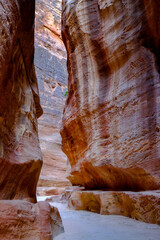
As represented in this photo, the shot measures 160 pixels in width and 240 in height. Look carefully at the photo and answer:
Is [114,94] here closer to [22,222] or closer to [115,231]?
[115,231]

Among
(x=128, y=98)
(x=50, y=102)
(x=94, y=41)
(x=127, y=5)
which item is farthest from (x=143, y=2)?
(x=50, y=102)

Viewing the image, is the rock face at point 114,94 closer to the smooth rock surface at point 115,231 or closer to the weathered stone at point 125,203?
the weathered stone at point 125,203

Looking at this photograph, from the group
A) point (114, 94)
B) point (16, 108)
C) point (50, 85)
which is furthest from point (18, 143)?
point (50, 85)

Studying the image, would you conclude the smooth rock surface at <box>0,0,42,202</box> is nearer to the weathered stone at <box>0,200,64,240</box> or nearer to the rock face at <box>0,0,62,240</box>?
the rock face at <box>0,0,62,240</box>

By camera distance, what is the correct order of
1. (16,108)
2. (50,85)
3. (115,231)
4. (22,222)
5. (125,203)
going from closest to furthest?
(22,222)
(115,231)
(16,108)
(125,203)
(50,85)

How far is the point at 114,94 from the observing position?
237 inches

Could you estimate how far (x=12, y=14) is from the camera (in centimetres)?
282

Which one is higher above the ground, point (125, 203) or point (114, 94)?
point (114, 94)

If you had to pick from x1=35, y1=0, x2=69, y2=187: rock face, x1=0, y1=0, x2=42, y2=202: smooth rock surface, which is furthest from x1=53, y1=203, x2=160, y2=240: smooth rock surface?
x1=35, y1=0, x2=69, y2=187: rock face

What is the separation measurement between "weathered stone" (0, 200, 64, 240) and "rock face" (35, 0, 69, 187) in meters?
14.2

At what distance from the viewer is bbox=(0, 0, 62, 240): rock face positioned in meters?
2.58

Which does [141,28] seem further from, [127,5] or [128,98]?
[128,98]

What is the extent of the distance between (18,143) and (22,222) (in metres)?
1.36

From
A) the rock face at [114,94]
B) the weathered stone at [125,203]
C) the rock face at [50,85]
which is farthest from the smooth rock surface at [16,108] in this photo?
the rock face at [50,85]
